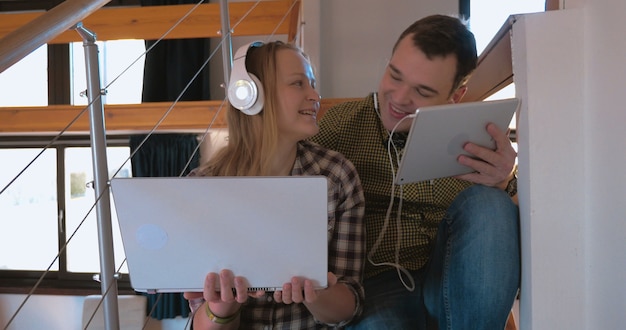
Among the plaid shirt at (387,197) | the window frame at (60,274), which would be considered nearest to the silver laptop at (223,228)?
the plaid shirt at (387,197)

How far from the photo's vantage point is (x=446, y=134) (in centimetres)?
91

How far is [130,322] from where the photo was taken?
357 centimetres

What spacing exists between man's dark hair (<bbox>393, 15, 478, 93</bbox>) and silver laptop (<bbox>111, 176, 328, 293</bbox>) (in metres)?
0.53

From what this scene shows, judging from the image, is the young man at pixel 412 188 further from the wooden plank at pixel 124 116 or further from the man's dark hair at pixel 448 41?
the wooden plank at pixel 124 116

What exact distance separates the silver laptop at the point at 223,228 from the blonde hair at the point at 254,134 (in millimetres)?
307

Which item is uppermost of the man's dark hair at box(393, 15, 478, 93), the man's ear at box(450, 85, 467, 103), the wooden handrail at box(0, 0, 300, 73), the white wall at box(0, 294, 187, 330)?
the wooden handrail at box(0, 0, 300, 73)

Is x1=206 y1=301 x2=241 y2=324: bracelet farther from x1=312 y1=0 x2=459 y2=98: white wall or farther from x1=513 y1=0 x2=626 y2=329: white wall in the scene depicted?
x1=312 y1=0 x2=459 y2=98: white wall

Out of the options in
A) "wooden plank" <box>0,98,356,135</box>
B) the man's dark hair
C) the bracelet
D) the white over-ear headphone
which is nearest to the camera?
the bracelet

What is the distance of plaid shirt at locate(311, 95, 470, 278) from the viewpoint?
1.21 m

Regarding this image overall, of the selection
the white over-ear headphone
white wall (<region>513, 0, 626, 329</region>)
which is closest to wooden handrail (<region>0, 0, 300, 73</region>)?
the white over-ear headphone

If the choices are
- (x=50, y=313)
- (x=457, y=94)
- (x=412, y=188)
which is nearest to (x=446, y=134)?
(x=412, y=188)

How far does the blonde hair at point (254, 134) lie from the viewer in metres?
1.15

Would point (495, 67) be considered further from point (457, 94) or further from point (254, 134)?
point (254, 134)

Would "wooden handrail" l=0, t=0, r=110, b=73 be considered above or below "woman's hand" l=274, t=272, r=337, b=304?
Result: above
